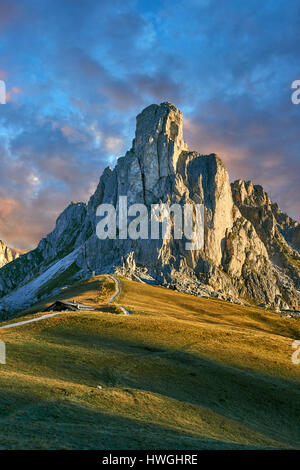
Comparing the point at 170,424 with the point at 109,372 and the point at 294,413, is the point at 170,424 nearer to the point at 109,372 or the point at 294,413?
the point at 109,372

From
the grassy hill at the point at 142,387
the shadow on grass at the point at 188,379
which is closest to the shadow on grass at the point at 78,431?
the grassy hill at the point at 142,387

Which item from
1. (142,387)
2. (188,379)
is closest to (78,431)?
(142,387)

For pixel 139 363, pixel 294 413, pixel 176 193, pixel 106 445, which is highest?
pixel 176 193

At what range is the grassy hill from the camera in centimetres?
1624

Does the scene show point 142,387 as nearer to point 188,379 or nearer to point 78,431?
point 188,379

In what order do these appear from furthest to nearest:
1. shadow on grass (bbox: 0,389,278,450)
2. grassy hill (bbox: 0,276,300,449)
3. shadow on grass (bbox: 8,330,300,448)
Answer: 1. shadow on grass (bbox: 8,330,300,448)
2. grassy hill (bbox: 0,276,300,449)
3. shadow on grass (bbox: 0,389,278,450)

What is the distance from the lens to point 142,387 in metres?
28.4

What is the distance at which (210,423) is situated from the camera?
902 inches

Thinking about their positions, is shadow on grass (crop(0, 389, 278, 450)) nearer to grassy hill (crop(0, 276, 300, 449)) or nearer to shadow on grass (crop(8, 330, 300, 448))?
grassy hill (crop(0, 276, 300, 449))

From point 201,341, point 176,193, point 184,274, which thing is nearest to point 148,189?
point 176,193

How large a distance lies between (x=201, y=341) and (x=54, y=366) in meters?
22.6

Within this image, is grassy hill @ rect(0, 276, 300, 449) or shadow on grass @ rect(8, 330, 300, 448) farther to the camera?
shadow on grass @ rect(8, 330, 300, 448)

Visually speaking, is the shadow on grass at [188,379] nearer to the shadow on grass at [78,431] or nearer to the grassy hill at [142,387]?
the grassy hill at [142,387]

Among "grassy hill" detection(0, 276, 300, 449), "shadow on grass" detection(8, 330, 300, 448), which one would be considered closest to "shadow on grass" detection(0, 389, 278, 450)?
"grassy hill" detection(0, 276, 300, 449)
